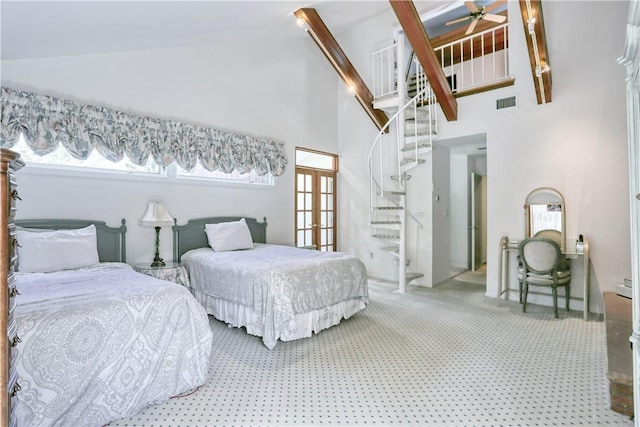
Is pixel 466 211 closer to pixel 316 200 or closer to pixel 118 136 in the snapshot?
pixel 316 200

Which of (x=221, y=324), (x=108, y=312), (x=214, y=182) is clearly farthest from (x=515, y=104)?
(x=108, y=312)

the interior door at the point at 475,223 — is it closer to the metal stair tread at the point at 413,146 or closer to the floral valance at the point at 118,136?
the metal stair tread at the point at 413,146

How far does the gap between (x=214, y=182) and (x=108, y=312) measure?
2856 millimetres

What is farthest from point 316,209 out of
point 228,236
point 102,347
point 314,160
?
point 102,347

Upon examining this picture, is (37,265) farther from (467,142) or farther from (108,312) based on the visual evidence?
(467,142)

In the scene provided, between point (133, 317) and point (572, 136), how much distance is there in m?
4.94

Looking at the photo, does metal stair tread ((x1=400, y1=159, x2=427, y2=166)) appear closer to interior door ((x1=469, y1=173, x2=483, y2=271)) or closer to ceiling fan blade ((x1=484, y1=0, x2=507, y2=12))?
ceiling fan blade ((x1=484, y1=0, x2=507, y2=12))

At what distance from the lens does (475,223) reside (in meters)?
6.85

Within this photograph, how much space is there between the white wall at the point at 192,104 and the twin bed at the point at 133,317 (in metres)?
0.32

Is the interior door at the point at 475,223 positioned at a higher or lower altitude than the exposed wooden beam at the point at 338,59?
lower

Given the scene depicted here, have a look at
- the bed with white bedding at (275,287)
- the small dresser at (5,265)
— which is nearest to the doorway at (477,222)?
the bed with white bedding at (275,287)

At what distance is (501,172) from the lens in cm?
446

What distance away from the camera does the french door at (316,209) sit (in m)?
5.77

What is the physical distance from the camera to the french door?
227 inches
